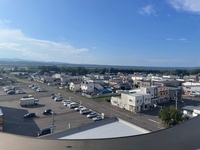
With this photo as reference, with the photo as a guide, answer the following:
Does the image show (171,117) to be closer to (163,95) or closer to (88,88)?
(163,95)

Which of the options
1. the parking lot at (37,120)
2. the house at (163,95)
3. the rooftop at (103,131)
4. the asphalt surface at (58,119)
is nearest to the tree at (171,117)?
the asphalt surface at (58,119)

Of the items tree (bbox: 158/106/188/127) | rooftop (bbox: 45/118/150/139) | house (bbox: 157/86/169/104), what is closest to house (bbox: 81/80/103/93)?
house (bbox: 157/86/169/104)

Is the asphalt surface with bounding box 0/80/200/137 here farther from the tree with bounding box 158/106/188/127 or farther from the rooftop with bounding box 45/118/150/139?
the rooftop with bounding box 45/118/150/139

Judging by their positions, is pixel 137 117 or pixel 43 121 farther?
pixel 137 117

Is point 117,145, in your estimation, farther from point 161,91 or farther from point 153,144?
point 161,91

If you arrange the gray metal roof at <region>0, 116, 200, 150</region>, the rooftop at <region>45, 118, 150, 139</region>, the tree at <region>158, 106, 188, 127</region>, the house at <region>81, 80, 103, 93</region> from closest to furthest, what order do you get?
the gray metal roof at <region>0, 116, 200, 150</region>, the rooftop at <region>45, 118, 150, 139</region>, the tree at <region>158, 106, 188, 127</region>, the house at <region>81, 80, 103, 93</region>

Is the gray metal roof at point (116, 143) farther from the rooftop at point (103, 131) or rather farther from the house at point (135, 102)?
the house at point (135, 102)

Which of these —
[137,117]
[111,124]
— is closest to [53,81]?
[137,117]

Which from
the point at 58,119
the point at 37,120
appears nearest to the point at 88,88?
the point at 58,119
